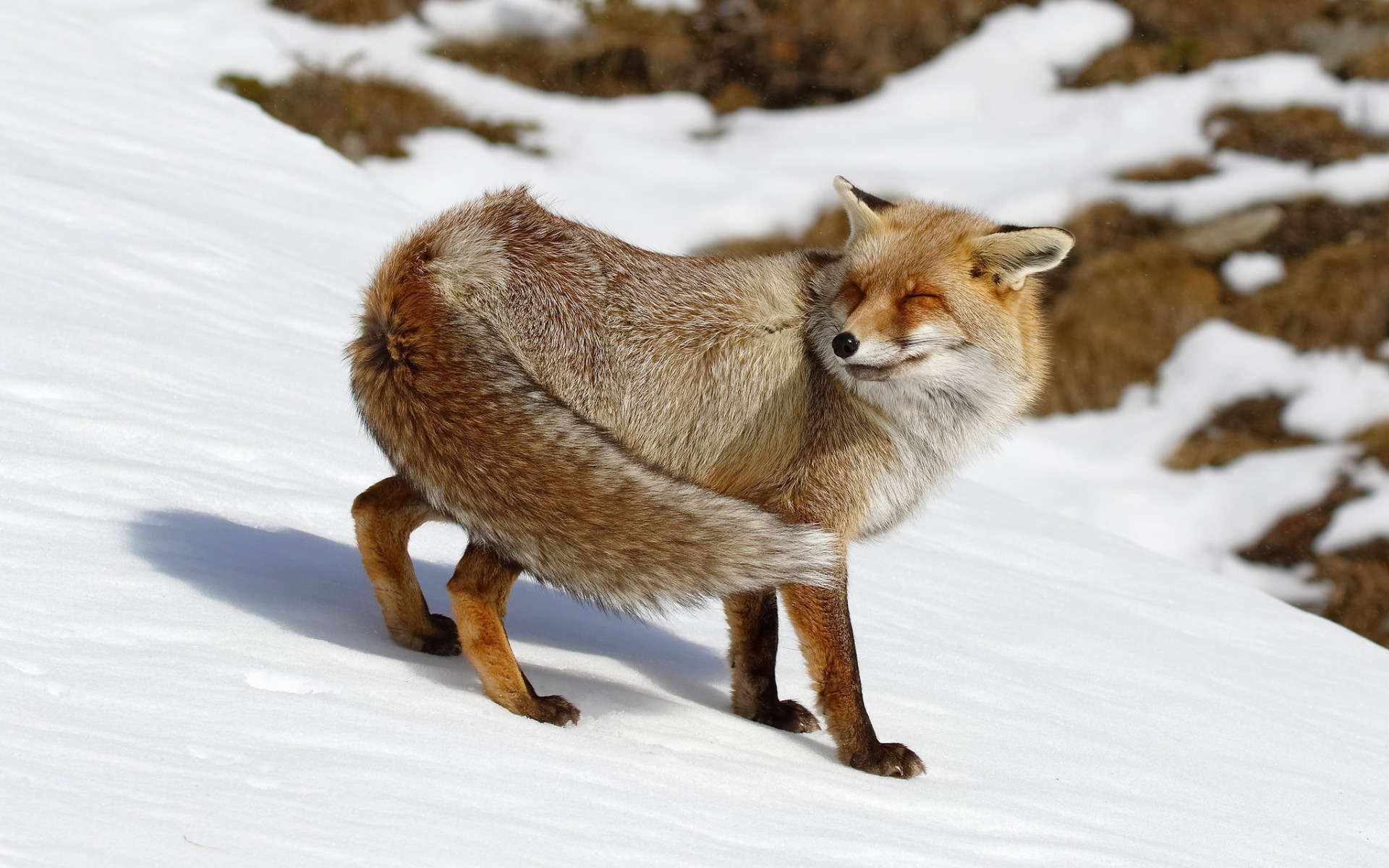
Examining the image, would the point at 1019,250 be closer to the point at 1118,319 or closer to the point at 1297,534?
the point at 1297,534

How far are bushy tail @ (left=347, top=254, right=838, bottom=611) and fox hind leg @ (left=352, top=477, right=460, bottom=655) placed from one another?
12.0 inches

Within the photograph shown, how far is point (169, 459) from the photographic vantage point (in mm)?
4508

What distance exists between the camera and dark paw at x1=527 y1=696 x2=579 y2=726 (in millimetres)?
3277

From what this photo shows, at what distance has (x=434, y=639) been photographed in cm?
376

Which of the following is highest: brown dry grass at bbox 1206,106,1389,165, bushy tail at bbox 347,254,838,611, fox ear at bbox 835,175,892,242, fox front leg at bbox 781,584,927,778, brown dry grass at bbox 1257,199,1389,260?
brown dry grass at bbox 1206,106,1389,165

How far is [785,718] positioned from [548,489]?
130cm

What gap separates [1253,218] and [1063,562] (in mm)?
8392

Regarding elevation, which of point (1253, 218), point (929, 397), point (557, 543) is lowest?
point (557, 543)

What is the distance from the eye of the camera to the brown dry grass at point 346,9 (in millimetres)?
16094

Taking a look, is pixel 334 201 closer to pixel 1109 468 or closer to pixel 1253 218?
pixel 1109 468

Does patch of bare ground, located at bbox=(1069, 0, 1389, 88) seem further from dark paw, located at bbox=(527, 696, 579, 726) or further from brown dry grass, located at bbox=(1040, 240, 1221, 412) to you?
dark paw, located at bbox=(527, 696, 579, 726)

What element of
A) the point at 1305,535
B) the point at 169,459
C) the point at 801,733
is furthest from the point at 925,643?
the point at 1305,535

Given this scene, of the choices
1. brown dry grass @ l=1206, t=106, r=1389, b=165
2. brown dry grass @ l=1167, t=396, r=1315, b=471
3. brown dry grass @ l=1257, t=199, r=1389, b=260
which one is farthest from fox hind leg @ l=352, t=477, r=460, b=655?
brown dry grass @ l=1206, t=106, r=1389, b=165

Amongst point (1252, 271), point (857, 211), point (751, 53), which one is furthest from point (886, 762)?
point (751, 53)
